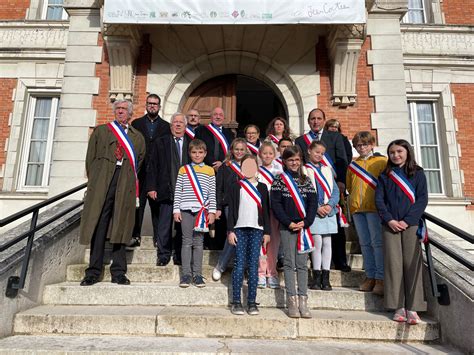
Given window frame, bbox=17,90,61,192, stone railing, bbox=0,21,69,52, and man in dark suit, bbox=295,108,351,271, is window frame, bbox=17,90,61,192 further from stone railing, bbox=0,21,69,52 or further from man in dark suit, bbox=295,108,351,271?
man in dark suit, bbox=295,108,351,271

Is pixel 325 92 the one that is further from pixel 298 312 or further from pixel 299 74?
pixel 298 312

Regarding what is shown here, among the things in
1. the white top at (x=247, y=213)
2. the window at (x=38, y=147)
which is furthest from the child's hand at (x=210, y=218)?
the window at (x=38, y=147)

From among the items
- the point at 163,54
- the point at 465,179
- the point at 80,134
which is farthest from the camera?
the point at 465,179

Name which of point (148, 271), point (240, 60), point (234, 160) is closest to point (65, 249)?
point (148, 271)

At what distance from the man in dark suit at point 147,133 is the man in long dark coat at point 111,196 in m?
0.48

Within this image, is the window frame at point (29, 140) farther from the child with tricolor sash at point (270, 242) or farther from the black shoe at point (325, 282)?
the black shoe at point (325, 282)

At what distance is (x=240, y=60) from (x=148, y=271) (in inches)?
195

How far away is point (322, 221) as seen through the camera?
3.83 m

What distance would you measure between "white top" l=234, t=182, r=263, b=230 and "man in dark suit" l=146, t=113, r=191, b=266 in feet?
3.63

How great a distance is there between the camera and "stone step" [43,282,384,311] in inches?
143

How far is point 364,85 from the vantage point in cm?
691

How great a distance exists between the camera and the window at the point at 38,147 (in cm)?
816

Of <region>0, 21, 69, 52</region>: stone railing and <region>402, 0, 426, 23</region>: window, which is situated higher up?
<region>402, 0, 426, 23</region>: window

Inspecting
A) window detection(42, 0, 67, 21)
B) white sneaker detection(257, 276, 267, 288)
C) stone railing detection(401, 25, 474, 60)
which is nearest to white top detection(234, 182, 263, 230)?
white sneaker detection(257, 276, 267, 288)
